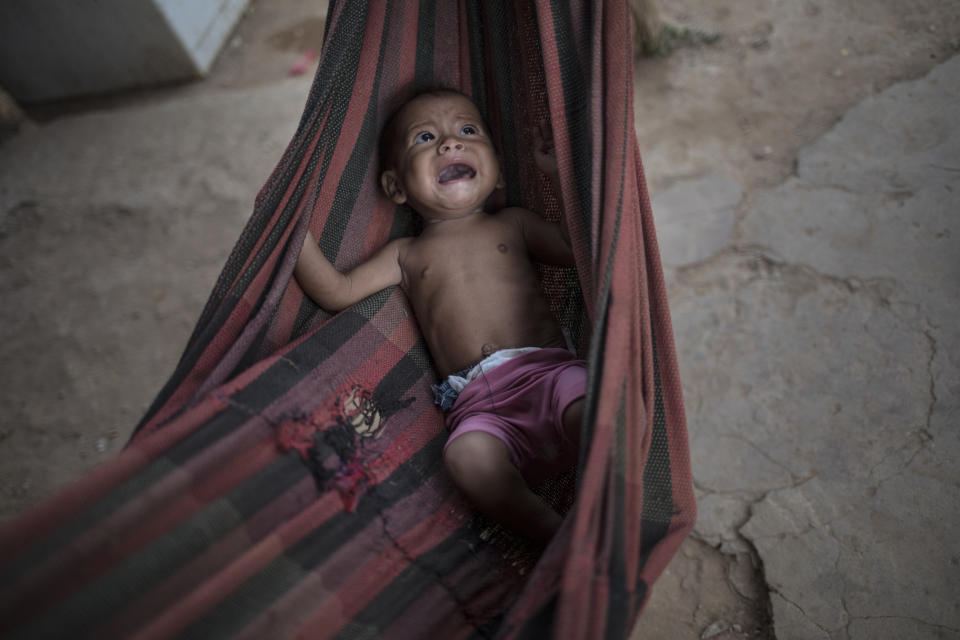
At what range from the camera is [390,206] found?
1785 mm

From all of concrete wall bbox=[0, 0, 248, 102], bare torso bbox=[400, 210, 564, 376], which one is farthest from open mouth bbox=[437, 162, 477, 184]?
concrete wall bbox=[0, 0, 248, 102]

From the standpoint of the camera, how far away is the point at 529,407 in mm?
1498

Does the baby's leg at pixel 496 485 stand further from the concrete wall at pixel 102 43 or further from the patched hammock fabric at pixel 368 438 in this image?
the concrete wall at pixel 102 43

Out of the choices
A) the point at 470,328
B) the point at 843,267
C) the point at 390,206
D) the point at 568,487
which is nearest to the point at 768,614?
the point at 568,487

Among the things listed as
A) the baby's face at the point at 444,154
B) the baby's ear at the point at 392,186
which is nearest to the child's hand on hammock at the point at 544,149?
the baby's face at the point at 444,154

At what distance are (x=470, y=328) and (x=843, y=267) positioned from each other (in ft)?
3.87

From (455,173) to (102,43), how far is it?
3178mm

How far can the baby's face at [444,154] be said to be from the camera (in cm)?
165

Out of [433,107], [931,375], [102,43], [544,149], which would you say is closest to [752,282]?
[931,375]

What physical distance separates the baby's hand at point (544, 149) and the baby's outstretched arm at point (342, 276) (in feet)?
1.39

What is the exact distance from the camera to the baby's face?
1650 millimetres

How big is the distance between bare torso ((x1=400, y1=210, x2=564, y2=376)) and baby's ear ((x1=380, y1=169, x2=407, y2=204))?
121 mm

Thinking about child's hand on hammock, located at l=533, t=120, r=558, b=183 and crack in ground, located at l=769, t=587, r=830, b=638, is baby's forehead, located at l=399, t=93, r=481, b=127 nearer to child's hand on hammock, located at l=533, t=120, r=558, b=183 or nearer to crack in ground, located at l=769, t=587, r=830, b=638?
child's hand on hammock, located at l=533, t=120, r=558, b=183

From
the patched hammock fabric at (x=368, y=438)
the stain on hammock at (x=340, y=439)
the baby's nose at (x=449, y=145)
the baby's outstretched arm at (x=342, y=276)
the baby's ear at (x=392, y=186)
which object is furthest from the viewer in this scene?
the baby's ear at (x=392, y=186)
